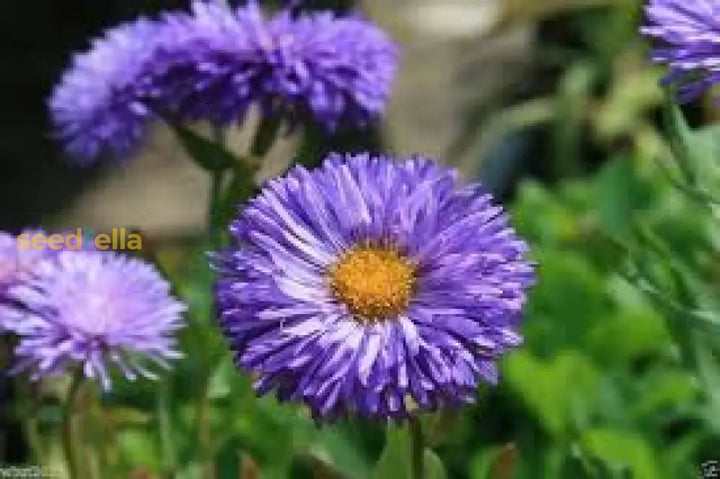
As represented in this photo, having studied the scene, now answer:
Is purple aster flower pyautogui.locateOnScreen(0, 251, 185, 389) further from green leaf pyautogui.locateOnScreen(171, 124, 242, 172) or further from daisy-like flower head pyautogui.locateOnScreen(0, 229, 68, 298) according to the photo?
green leaf pyautogui.locateOnScreen(171, 124, 242, 172)

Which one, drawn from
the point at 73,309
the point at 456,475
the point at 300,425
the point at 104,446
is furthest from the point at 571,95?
the point at 73,309

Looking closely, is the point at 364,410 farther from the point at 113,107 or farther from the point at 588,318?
the point at 588,318

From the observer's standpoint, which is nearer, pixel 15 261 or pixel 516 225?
pixel 15 261

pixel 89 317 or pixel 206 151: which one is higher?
pixel 206 151

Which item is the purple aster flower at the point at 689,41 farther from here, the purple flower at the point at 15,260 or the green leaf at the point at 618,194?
the green leaf at the point at 618,194

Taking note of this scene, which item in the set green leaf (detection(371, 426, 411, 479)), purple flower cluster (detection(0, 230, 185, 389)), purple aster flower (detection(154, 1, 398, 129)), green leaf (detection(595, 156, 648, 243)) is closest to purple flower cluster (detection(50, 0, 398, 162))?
purple aster flower (detection(154, 1, 398, 129))

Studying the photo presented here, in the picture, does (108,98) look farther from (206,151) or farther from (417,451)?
(417,451)

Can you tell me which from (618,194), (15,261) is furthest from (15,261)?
(618,194)
